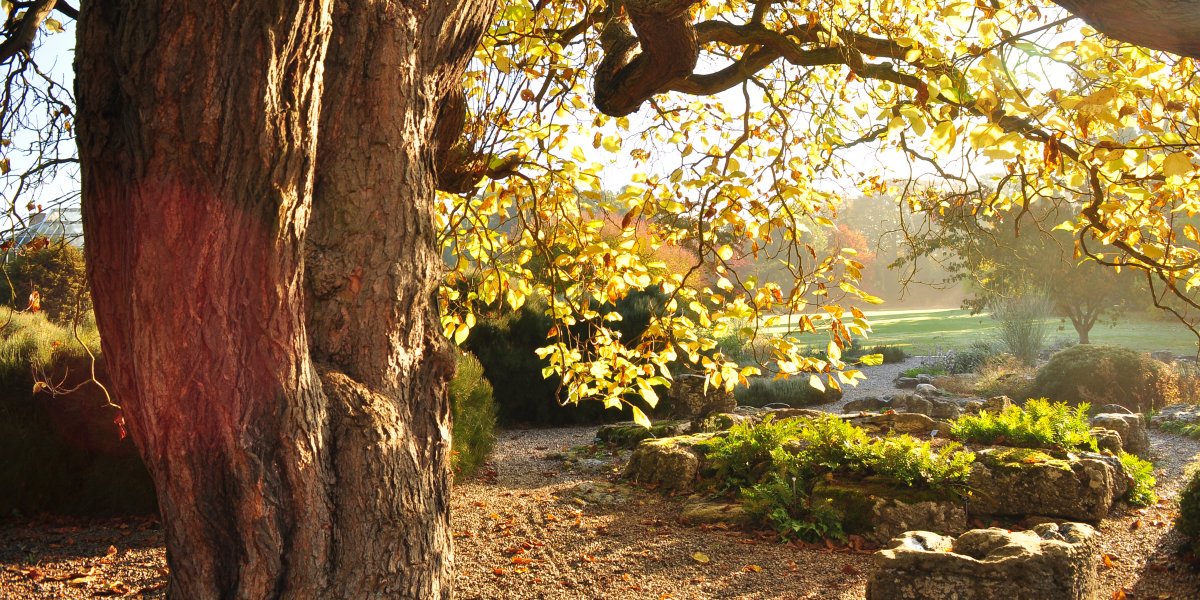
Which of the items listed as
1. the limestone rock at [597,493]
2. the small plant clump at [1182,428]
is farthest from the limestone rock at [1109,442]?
the limestone rock at [597,493]

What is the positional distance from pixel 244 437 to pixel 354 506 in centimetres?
35

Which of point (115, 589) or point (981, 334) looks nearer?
point (115, 589)

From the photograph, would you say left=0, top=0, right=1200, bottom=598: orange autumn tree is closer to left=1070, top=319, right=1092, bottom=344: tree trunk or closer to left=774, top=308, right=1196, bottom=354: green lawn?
left=774, top=308, right=1196, bottom=354: green lawn

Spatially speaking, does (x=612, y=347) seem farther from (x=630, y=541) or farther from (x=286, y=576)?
(x=286, y=576)

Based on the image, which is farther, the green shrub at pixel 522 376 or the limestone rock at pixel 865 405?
the limestone rock at pixel 865 405

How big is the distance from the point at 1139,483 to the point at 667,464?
4.28 m

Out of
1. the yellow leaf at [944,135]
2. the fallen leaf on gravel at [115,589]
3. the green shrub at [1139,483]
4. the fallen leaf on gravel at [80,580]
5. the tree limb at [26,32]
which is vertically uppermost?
the tree limb at [26,32]

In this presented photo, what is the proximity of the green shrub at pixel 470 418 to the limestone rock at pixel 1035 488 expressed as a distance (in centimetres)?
433

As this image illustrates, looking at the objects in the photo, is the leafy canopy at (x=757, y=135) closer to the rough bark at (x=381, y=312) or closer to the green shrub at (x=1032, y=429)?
the rough bark at (x=381, y=312)

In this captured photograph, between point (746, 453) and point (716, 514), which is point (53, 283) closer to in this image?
point (746, 453)

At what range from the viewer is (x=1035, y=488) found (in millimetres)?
6207

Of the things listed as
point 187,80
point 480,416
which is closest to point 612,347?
point 187,80

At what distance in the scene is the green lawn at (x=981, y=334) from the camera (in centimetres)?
2589

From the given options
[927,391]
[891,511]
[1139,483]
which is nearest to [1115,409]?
[927,391]
